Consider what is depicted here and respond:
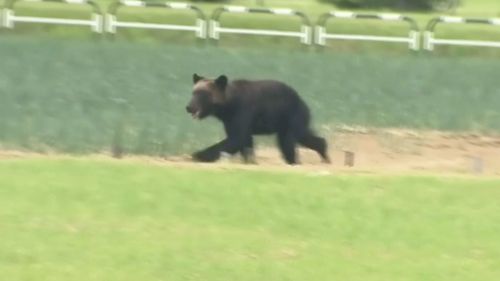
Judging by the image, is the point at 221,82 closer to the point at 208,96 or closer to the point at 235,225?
the point at 208,96

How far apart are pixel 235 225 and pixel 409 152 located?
24.5ft

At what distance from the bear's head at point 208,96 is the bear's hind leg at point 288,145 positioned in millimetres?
820

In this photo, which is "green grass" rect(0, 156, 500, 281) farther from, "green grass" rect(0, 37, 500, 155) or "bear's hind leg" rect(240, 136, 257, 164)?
"green grass" rect(0, 37, 500, 155)

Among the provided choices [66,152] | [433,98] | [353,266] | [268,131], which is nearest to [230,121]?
[268,131]

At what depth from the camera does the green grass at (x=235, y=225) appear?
351 inches

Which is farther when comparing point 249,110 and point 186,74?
point 186,74

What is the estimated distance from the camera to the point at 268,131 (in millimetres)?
15094

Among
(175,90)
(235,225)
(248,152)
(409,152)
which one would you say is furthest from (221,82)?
(175,90)

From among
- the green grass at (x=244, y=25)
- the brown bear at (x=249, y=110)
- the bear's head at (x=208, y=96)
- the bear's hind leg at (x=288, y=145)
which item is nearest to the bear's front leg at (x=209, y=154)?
the brown bear at (x=249, y=110)

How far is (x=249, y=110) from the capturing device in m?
14.8

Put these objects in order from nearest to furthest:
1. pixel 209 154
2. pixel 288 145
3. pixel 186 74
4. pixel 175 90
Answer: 1. pixel 209 154
2. pixel 288 145
3. pixel 175 90
4. pixel 186 74

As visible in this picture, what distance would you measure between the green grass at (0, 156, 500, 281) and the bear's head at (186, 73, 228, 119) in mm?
3395

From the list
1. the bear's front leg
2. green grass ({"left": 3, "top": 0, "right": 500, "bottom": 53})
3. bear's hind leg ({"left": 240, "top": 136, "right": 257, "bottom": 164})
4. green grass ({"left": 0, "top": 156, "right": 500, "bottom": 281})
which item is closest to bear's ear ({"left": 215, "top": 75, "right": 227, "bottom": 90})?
bear's hind leg ({"left": 240, "top": 136, "right": 257, "bottom": 164})

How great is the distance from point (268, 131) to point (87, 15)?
65.0 ft
